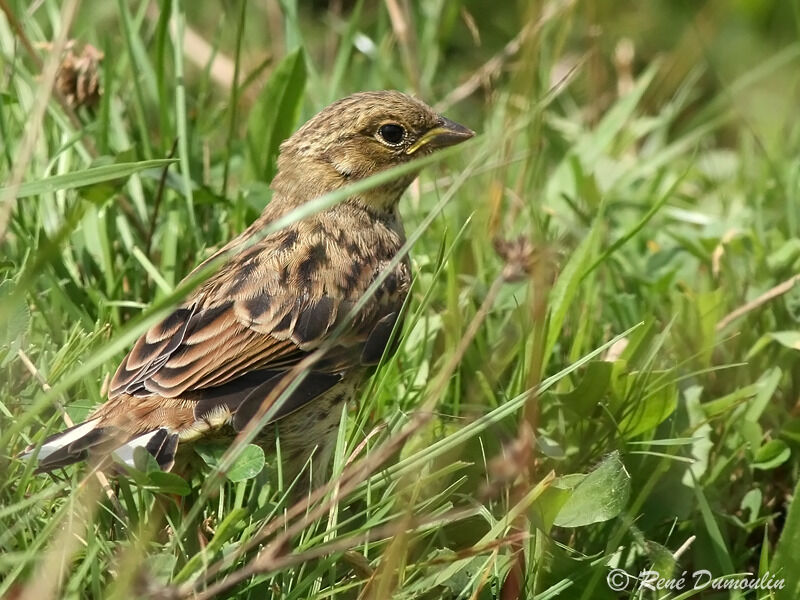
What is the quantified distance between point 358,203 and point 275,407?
4.62 ft

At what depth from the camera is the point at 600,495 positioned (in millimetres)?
3082

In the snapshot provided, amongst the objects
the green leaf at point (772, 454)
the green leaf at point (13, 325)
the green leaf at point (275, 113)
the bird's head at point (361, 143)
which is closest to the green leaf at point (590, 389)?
the green leaf at point (772, 454)

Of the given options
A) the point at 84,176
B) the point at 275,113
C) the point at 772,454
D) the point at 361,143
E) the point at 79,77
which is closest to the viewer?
the point at 84,176

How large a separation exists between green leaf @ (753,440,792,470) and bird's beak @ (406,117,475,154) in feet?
4.50

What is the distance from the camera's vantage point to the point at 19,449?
10.4 ft

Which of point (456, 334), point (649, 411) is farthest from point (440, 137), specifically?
point (649, 411)

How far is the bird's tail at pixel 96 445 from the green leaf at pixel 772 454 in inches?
66.1

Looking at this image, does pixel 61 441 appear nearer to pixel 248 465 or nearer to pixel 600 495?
pixel 248 465

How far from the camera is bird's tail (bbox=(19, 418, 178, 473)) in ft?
9.33

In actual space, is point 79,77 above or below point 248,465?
above

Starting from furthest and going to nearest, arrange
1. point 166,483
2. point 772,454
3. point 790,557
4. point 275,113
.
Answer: point 275,113 < point 772,454 < point 790,557 < point 166,483

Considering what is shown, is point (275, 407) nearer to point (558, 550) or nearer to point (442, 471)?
point (442, 471)

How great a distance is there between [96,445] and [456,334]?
116cm

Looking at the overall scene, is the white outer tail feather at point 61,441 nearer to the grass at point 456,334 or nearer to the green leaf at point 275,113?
the grass at point 456,334
